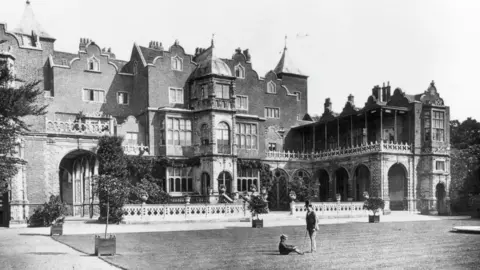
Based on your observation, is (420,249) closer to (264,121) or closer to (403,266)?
(403,266)

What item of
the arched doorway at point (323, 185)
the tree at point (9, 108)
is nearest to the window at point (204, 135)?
the arched doorway at point (323, 185)

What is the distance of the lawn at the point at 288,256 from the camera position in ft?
44.2

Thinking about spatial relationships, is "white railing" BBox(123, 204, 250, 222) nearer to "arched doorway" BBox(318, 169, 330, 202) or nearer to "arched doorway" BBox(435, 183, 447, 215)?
"arched doorway" BBox(318, 169, 330, 202)

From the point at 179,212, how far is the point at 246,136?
14930mm

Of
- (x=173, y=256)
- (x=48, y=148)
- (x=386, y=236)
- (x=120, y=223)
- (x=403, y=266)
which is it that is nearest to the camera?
(x=403, y=266)

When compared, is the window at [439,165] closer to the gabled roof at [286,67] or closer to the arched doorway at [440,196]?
the arched doorway at [440,196]

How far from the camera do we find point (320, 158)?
47.9 m

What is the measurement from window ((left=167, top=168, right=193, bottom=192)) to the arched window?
10.0 feet

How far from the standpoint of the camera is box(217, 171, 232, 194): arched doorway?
135 ft

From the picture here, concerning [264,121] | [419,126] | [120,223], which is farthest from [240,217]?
[419,126]

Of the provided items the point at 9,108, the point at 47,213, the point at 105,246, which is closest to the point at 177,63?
the point at 47,213

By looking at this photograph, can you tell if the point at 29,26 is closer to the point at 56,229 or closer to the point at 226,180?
the point at 226,180

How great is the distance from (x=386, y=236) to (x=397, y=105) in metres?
25.8

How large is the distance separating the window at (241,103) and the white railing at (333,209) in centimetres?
1411
